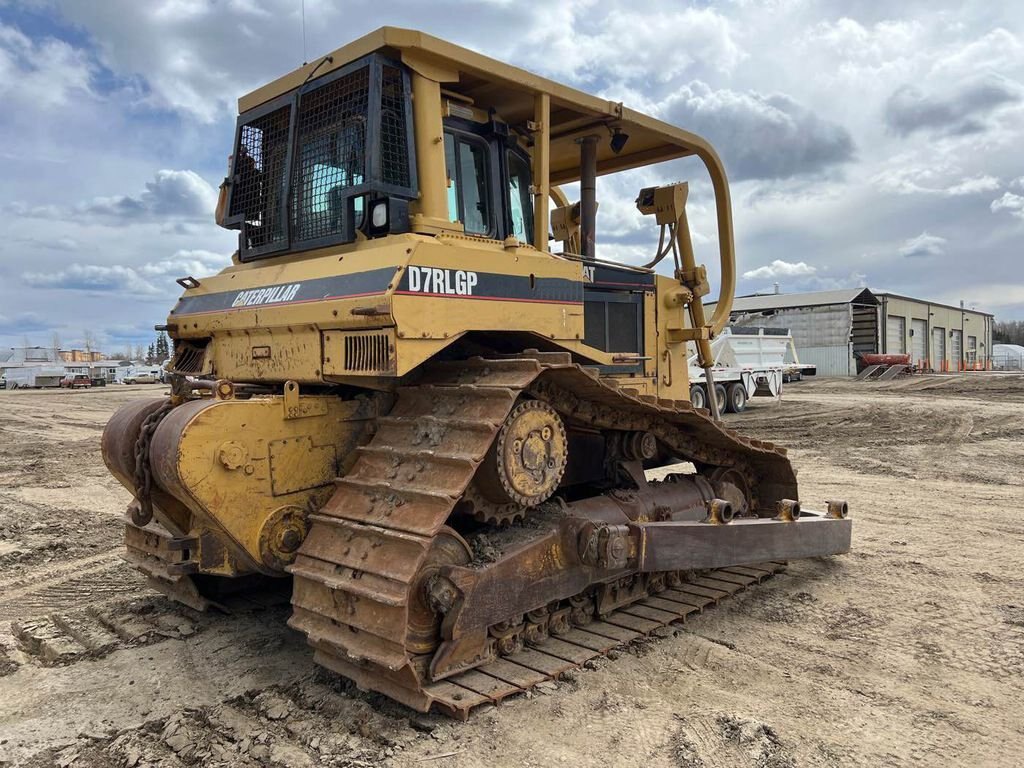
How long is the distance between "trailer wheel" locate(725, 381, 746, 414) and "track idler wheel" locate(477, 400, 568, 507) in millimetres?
17713

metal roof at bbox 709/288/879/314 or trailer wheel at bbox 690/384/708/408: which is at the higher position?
metal roof at bbox 709/288/879/314

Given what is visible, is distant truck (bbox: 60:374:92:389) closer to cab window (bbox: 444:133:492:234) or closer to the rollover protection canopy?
the rollover protection canopy

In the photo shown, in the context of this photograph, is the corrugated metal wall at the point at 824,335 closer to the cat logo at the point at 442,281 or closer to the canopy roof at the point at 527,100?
the canopy roof at the point at 527,100

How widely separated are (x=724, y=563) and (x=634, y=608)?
0.66 metres

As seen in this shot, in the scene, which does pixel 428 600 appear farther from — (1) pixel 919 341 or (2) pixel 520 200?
(1) pixel 919 341

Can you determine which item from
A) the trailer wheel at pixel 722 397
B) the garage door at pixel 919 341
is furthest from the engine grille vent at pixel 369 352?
the garage door at pixel 919 341

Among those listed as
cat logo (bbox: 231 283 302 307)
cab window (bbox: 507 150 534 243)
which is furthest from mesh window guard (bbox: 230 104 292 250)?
cab window (bbox: 507 150 534 243)

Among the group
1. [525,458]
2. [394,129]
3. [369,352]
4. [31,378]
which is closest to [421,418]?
[369,352]

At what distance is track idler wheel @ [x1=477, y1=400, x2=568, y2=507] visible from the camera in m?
3.98

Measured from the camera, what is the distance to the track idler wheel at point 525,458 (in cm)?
398

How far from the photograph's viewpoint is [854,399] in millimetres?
23406

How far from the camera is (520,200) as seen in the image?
5.40 meters

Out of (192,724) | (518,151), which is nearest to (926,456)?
(518,151)

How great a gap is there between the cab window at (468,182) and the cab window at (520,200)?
10.6 inches
